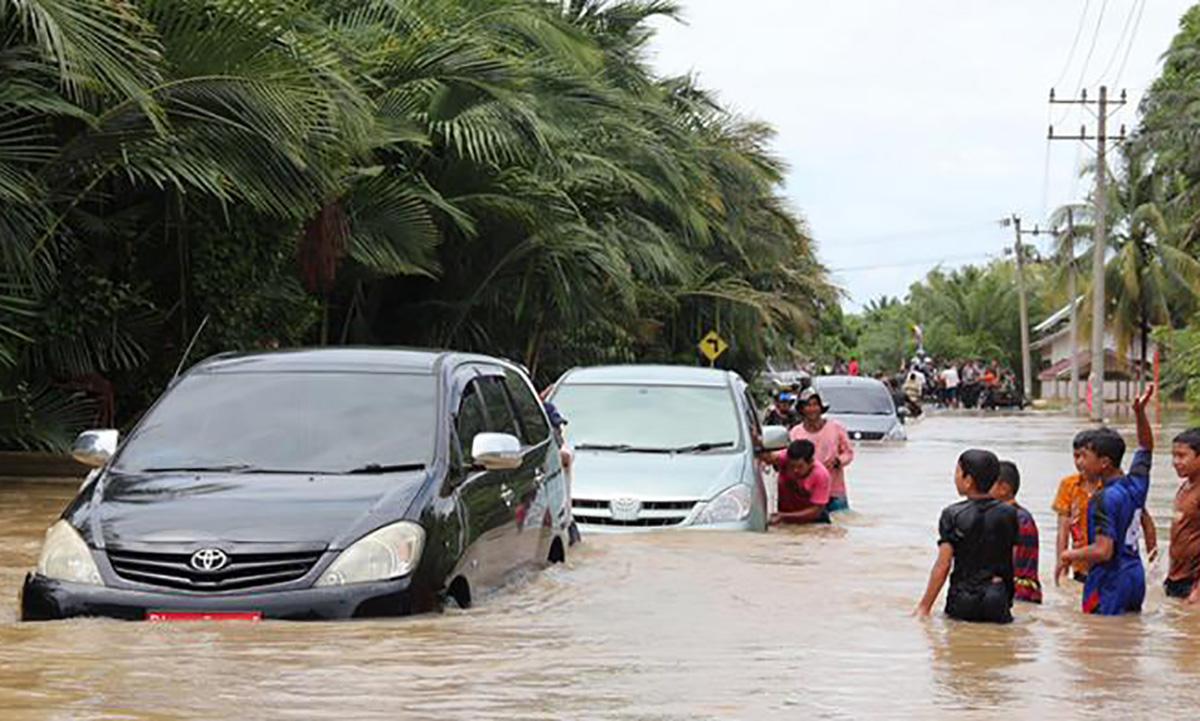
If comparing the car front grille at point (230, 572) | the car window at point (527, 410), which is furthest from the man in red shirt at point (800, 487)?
the car front grille at point (230, 572)

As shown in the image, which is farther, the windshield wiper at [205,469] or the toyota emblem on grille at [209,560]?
the windshield wiper at [205,469]

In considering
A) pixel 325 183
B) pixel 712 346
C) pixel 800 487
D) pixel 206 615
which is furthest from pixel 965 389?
pixel 206 615

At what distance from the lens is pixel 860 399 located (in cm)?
3450

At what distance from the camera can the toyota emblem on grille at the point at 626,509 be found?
12.5 metres

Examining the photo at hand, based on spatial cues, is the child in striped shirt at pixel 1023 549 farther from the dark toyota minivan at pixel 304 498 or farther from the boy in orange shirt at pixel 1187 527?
the dark toyota minivan at pixel 304 498

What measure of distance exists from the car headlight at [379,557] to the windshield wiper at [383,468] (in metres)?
0.56

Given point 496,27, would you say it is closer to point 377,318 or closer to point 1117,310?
point 377,318

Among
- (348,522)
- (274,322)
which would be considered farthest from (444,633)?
(274,322)

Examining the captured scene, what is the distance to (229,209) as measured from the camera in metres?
20.0

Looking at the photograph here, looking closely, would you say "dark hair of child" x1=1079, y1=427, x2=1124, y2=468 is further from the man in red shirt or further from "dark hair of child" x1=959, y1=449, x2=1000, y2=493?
the man in red shirt

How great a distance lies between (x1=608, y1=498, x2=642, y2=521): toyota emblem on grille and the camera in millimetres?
12477

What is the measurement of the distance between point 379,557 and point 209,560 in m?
0.67

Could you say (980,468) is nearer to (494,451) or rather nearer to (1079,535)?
(1079,535)

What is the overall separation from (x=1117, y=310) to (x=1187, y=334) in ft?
82.4
